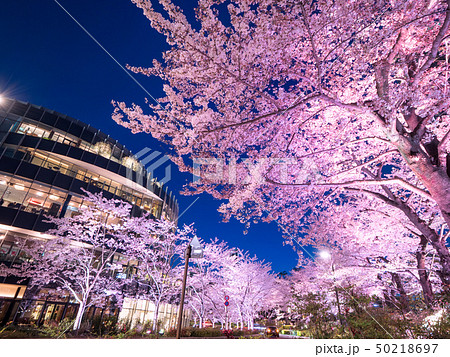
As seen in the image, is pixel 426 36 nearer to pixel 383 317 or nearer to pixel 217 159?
pixel 217 159

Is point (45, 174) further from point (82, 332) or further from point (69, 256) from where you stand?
point (82, 332)

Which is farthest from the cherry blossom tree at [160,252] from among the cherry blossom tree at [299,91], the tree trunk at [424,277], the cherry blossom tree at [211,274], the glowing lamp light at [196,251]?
the tree trunk at [424,277]

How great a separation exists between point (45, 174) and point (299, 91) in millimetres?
24178

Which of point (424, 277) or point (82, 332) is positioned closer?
point (424, 277)

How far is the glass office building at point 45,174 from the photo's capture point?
58.8 ft

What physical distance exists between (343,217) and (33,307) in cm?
2402

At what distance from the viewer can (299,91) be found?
6.14m

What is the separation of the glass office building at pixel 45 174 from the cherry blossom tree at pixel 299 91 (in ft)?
65.8

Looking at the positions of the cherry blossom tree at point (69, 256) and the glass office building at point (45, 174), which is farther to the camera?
the glass office building at point (45, 174)
